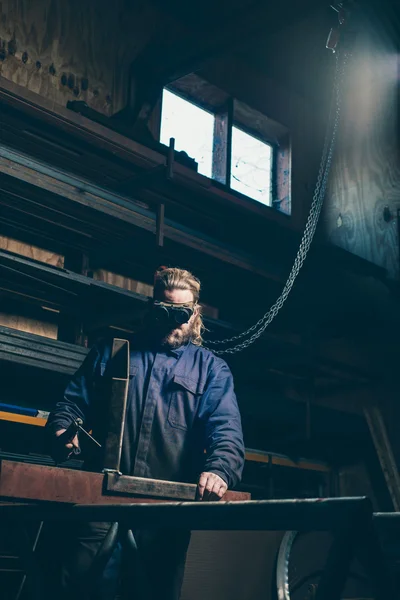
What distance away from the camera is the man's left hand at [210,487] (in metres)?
2.81

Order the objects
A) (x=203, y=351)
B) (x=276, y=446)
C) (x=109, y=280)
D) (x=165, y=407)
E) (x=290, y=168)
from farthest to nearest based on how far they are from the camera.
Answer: (x=290, y=168)
(x=276, y=446)
(x=109, y=280)
(x=203, y=351)
(x=165, y=407)

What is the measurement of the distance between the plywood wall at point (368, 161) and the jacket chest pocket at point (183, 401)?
5840 millimetres

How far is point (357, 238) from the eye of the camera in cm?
925

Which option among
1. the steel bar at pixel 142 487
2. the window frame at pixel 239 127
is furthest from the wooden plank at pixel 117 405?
the window frame at pixel 239 127

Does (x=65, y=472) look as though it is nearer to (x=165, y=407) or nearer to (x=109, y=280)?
(x=165, y=407)

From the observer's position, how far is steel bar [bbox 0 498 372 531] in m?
1.78

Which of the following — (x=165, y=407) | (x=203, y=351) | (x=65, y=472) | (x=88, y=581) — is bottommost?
(x=88, y=581)

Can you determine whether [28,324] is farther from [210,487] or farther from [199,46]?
[210,487]

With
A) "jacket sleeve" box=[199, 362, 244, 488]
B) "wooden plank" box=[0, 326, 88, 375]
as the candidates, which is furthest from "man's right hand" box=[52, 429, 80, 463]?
"wooden plank" box=[0, 326, 88, 375]

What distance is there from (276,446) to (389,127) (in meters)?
4.67

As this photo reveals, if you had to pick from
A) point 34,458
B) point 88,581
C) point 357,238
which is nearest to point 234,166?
point 357,238

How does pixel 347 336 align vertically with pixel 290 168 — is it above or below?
below

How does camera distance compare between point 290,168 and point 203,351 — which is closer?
point 203,351

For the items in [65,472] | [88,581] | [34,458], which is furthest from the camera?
[34,458]
